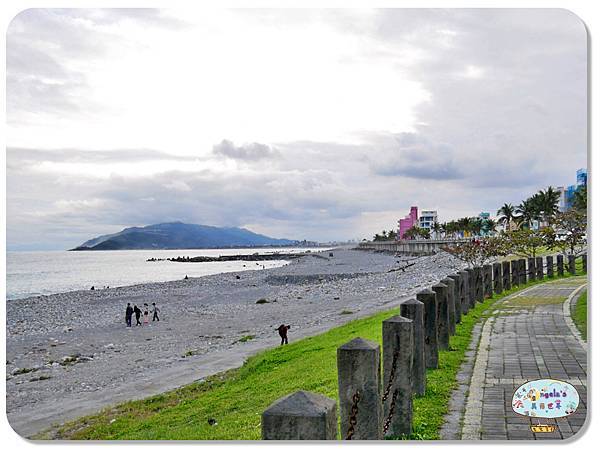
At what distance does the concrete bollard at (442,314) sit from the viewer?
28.3 ft

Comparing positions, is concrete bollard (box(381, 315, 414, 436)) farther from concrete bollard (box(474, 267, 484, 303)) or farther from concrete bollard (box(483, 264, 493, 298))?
concrete bollard (box(483, 264, 493, 298))

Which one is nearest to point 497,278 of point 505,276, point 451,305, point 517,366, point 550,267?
point 505,276

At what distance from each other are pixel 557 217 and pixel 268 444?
11.2 m

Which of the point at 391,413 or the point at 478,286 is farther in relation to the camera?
the point at 478,286

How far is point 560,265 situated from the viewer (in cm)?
2053

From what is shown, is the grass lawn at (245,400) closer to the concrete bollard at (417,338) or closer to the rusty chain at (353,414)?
the concrete bollard at (417,338)

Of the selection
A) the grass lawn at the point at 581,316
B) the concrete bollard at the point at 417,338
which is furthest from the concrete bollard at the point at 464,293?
the concrete bollard at the point at 417,338

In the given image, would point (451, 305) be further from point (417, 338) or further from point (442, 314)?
point (417, 338)

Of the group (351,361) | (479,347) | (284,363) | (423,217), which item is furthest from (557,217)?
(351,361)

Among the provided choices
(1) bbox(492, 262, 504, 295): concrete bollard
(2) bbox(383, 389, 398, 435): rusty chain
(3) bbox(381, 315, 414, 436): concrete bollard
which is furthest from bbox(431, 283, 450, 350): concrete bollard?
(1) bbox(492, 262, 504, 295): concrete bollard

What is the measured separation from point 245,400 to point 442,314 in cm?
326

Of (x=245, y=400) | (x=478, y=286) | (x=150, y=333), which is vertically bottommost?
(x=150, y=333)

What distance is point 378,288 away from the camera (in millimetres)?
35156

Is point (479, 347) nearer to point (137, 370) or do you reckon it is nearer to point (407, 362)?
point (407, 362)
